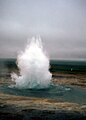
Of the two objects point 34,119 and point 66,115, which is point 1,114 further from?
point 66,115

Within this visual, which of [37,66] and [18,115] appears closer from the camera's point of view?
[18,115]

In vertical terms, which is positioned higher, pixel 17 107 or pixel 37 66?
pixel 37 66

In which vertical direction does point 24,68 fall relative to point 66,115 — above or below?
above

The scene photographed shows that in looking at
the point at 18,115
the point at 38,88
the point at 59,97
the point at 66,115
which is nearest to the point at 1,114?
the point at 18,115

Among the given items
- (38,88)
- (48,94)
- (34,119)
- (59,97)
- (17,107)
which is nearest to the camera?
(34,119)

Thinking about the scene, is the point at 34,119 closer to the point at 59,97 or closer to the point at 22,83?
the point at 59,97

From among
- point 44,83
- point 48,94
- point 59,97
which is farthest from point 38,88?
point 59,97

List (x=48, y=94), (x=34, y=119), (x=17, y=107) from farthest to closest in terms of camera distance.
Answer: (x=48, y=94)
(x=17, y=107)
(x=34, y=119)

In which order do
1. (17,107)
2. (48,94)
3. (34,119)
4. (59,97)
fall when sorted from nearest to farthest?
(34,119), (17,107), (59,97), (48,94)

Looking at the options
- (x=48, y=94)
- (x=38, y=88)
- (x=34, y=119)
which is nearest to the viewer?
(x=34, y=119)
